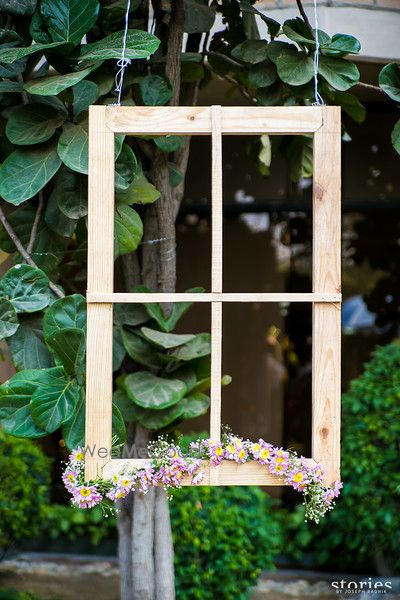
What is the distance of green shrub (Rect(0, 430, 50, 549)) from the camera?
3.67 metres

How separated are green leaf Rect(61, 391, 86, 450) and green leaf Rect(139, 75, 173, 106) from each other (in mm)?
813

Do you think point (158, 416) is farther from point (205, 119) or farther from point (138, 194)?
point (205, 119)

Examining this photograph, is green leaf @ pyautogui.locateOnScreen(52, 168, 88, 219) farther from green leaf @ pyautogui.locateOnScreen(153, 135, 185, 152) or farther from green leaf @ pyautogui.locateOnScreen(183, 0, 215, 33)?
green leaf @ pyautogui.locateOnScreen(183, 0, 215, 33)

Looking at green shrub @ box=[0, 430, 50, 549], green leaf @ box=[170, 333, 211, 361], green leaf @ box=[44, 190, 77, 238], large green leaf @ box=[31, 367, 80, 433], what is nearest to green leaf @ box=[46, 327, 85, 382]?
large green leaf @ box=[31, 367, 80, 433]

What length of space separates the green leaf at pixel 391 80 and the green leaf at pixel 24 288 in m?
0.94

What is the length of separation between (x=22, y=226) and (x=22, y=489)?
1.91 meters

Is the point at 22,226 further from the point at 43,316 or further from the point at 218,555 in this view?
the point at 218,555

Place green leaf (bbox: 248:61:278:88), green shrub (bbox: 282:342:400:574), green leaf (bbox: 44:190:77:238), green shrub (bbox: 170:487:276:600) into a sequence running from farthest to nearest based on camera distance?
1. green shrub (bbox: 282:342:400:574)
2. green shrub (bbox: 170:487:276:600)
3. green leaf (bbox: 248:61:278:88)
4. green leaf (bbox: 44:190:77:238)

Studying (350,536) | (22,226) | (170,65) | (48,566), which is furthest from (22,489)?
Result: (170,65)

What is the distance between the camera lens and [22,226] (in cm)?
222

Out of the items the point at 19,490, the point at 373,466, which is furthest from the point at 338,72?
the point at 19,490

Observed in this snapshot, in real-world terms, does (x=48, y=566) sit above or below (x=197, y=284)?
below

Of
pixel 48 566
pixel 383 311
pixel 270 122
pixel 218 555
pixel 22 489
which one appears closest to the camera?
pixel 270 122

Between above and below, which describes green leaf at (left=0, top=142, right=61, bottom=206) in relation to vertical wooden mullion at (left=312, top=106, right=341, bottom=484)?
above
